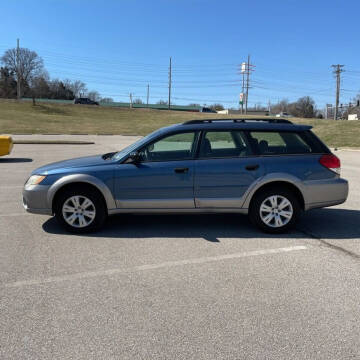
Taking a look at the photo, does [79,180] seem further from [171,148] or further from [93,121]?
[93,121]

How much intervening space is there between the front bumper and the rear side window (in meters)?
3.11

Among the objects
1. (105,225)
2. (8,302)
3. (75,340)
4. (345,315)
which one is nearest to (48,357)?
(75,340)

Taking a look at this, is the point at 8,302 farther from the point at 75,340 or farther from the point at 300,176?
the point at 300,176

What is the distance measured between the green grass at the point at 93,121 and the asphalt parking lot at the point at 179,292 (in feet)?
76.8

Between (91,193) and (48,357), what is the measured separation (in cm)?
286

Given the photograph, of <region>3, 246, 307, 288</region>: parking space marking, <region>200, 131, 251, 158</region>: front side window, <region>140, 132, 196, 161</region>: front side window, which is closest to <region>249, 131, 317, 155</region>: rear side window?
<region>200, 131, 251, 158</region>: front side window

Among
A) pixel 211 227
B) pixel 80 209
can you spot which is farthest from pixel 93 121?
pixel 211 227

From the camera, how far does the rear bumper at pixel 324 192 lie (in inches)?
208

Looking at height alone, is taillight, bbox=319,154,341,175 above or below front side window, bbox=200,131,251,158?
below

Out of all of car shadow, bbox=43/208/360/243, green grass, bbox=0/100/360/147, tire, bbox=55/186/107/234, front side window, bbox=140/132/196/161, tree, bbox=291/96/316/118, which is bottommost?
car shadow, bbox=43/208/360/243

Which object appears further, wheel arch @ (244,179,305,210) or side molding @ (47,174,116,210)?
wheel arch @ (244,179,305,210)

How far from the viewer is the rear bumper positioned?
208 inches

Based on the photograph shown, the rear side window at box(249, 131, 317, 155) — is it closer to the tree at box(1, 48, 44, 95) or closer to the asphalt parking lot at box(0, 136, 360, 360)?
the asphalt parking lot at box(0, 136, 360, 360)

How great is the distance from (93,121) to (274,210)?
1891 inches
